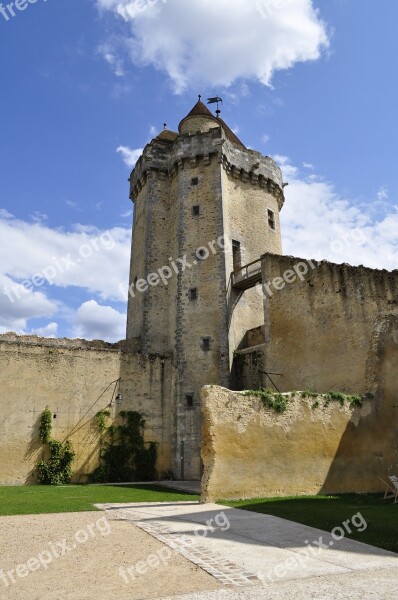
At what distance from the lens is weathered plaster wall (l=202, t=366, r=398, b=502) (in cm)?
1178

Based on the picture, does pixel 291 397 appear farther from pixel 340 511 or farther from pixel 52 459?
pixel 52 459

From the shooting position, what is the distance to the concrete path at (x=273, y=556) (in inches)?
183

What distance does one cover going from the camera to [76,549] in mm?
6414

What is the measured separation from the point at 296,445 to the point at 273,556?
702 cm

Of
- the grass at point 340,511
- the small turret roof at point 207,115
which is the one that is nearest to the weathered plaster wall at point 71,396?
the grass at point 340,511

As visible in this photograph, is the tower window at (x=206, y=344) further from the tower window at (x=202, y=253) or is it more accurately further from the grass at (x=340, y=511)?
the grass at (x=340, y=511)

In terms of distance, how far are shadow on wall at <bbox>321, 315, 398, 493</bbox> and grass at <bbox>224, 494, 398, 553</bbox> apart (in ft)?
2.52

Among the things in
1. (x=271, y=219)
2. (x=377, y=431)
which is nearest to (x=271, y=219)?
(x=271, y=219)

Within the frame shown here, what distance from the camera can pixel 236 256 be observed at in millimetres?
24016

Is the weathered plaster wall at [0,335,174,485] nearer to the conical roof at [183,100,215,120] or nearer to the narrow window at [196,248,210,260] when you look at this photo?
the narrow window at [196,248,210,260]

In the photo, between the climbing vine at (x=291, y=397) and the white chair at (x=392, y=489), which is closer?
the white chair at (x=392, y=489)

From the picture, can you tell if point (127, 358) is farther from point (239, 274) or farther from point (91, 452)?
point (239, 274)

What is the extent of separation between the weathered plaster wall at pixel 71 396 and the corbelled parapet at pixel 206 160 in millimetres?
11019

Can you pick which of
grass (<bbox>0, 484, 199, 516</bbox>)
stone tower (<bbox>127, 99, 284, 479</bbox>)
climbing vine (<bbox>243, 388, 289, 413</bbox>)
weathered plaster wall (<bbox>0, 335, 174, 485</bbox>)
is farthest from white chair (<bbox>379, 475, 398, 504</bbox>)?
weathered plaster wall (<bbox>0, 335, 174, 485</bbox>)
